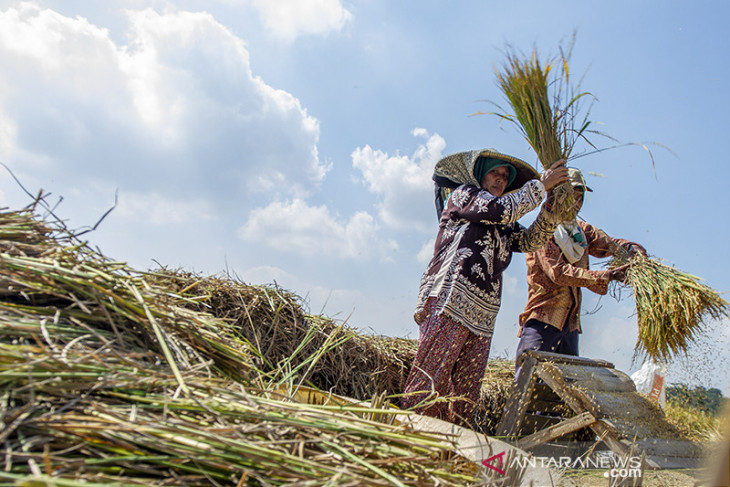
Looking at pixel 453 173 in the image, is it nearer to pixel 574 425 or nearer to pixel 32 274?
pixel 574 425

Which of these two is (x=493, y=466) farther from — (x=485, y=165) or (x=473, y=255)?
(x=485, y=165)

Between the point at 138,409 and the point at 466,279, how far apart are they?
2302 millimetres

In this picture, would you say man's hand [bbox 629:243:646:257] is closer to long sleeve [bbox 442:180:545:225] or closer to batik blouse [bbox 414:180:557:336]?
batik blouse [bbox 414:180:557:336]

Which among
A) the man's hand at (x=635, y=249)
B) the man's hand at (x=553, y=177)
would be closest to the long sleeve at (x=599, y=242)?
the man's hand at (x=635, y=249)

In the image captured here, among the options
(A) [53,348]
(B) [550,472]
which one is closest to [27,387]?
(A) [53,348]

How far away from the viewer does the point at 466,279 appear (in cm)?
309

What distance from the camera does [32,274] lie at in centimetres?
133

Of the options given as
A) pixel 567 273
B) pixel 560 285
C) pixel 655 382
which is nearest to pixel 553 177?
pixel 567 273

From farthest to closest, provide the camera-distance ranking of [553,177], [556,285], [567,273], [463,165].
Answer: [556,285]
[567,273]
[463,165]
[553,177]

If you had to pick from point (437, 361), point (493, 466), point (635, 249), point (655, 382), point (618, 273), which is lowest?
point (493, 466)

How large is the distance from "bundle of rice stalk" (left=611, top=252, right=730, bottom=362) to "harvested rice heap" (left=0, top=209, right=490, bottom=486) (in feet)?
8.27

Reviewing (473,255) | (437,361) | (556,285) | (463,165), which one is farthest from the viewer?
(556,285)

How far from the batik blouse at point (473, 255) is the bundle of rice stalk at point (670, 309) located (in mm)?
846

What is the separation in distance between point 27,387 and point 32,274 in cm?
45
